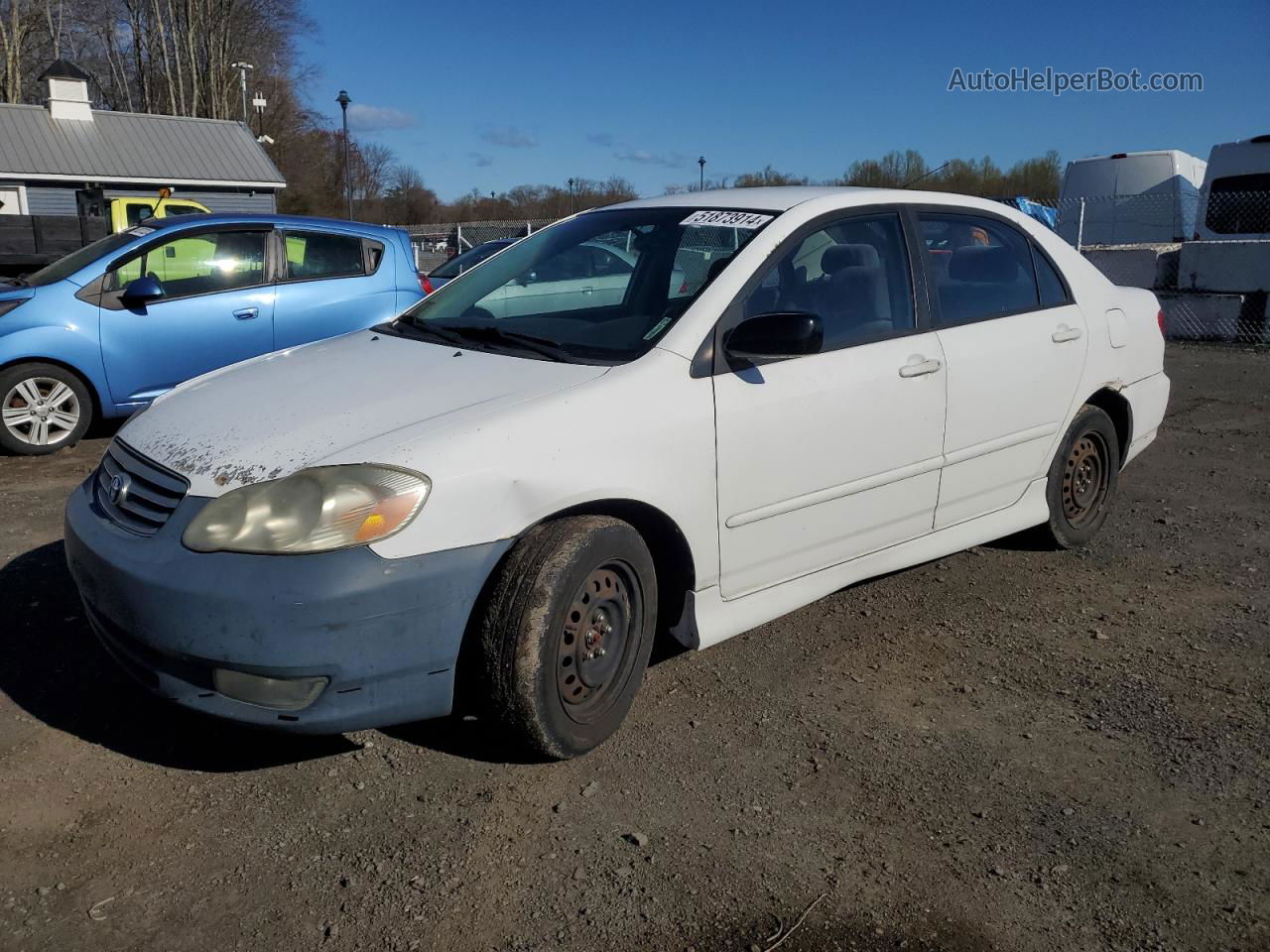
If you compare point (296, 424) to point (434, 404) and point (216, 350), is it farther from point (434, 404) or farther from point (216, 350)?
point (216, 350)

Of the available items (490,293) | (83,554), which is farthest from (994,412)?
(83,554)

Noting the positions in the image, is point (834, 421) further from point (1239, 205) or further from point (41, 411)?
point (1239, 205)

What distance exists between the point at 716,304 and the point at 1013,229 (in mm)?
1925

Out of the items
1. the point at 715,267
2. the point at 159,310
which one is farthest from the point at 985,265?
the point at 159,310

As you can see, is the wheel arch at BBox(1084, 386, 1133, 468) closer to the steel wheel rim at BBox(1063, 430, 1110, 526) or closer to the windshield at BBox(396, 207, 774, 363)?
the steel wheel rim at BBox(1063, 430, 1110, 526)

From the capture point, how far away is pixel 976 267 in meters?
4.34

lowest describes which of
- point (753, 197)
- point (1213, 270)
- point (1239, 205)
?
point (1213, 270)

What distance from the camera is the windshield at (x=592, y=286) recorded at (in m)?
3.47

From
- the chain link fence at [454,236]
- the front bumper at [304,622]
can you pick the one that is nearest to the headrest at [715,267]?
the front bumper at [304,622]

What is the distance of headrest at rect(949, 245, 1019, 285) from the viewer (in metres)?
4.25

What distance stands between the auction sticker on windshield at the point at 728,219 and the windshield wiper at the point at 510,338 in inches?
31.0

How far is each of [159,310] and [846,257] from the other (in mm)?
5237

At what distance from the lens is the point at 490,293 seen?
4.12 metres

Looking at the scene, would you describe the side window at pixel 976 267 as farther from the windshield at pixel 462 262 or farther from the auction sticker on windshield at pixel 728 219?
the windshield at pixel 462 262
